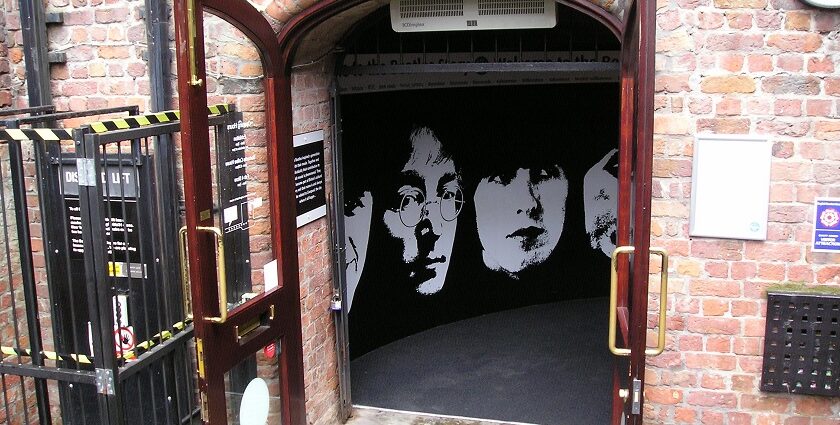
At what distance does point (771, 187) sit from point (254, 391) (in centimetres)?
245

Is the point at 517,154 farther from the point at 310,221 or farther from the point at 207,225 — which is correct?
the point at 207,225

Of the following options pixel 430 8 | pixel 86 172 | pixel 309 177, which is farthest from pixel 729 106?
pixel 86 172

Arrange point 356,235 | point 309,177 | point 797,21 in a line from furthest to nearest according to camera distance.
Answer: point 356,235
point 309,177
point 797,21

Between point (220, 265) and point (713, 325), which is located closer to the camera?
point (220, 265)

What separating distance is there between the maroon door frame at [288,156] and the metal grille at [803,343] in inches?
26.4

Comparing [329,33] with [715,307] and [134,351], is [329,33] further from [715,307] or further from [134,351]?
[715,307]

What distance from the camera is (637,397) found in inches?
106

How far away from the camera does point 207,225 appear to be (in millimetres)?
2926

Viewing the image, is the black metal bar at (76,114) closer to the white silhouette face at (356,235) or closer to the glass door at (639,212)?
the white silhouette face at (356,235)

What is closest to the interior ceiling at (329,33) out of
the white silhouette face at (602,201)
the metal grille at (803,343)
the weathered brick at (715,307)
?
the weathered brick at (715,307)

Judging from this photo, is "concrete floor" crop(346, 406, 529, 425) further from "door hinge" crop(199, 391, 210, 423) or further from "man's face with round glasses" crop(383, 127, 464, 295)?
"door hinge" crop(199, 391, 210, 423)

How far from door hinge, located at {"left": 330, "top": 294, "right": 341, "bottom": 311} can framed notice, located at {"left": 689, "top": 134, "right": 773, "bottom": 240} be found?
209 cm

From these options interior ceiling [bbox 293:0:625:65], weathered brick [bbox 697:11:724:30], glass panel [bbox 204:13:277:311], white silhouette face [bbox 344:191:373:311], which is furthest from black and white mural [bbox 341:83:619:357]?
weathered brick [bbox 697:11:724:30]

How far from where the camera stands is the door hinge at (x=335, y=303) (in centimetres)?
449
